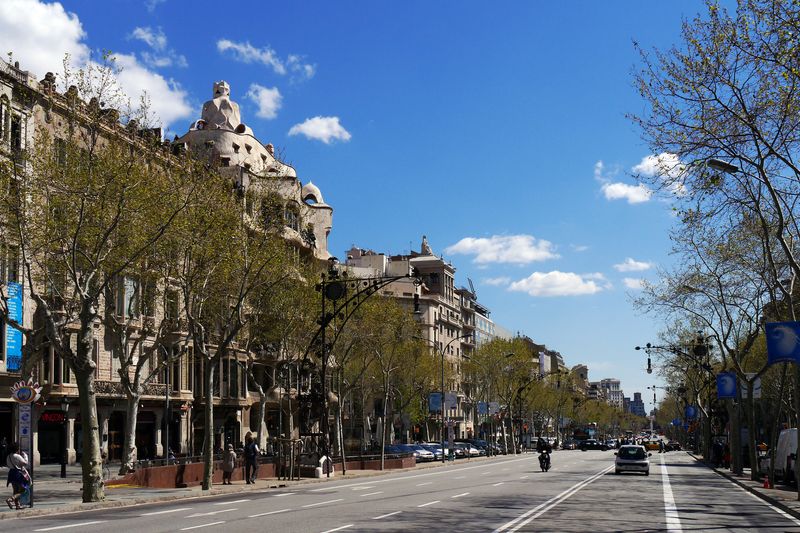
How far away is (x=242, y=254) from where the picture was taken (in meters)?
35.9

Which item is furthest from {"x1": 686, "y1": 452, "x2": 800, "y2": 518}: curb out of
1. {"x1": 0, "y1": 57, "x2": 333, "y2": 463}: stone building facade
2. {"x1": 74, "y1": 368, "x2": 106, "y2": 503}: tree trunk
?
{"x1": 0, "y1": 57, "x2": 333, "y2": 463}: stone building facade

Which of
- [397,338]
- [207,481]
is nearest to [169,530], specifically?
[207,481]

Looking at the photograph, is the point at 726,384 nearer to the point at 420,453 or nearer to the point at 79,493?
the point at 79,493

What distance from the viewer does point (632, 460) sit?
45281 millimetres

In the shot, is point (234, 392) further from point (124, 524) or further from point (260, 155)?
point (124, 524)

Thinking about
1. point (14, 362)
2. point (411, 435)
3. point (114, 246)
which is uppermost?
point (114, 246)

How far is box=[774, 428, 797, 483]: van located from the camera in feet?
118

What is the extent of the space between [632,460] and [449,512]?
25.4 m

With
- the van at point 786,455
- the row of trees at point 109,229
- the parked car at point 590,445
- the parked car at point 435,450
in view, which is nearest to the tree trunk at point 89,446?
the row of trees at point 109,229

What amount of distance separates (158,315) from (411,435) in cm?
6033

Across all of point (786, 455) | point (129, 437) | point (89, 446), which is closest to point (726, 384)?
point (786, 455)

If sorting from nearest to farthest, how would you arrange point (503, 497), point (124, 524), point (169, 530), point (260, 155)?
point (169, 530) < point (124, 524) < point (503, 497) < point (260, 155)

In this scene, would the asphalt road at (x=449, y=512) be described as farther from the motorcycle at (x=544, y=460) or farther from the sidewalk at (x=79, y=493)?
the motorcycle at (x=544, y=460)

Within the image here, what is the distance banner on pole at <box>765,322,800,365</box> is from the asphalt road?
14.2 feet
